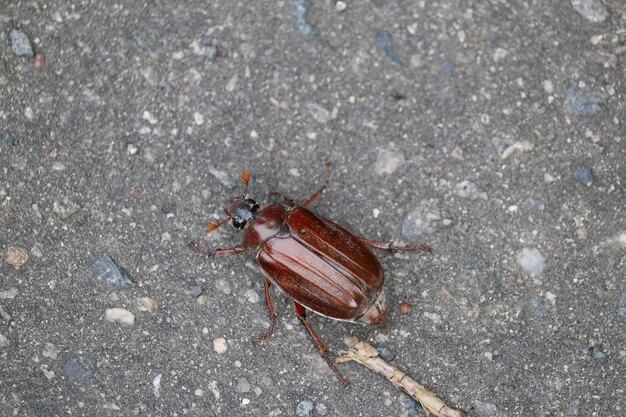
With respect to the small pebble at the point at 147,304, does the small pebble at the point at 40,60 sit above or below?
above

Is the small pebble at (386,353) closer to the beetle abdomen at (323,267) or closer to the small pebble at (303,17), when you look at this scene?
the beetle abdomen at (323,267)

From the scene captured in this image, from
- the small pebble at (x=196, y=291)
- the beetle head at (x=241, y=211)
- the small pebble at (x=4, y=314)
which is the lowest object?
the small pebble at (x=196, y=291)

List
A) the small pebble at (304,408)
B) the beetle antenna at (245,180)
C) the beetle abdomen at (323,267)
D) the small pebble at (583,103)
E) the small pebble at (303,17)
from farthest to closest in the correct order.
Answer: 1. the small pebble at (303,17)
2. the small pebble at (583,103)
3. the small pebble at (304,408)
4. the beetle antenna at (245,180)
5. the beetle abdomen at (323,267)

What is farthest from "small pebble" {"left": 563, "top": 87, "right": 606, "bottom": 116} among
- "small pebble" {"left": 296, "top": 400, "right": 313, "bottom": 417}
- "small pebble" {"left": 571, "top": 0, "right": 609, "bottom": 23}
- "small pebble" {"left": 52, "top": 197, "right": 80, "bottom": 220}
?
"small pebble" {"left": 52, "top": 197, "right": 80, "bottom": 220}

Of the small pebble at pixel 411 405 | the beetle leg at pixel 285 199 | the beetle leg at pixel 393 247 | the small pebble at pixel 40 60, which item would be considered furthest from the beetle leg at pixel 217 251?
the small pebble at pixel 40 60

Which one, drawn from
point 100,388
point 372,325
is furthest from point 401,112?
point 100,388

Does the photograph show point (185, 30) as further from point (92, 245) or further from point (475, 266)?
point (475, 266)

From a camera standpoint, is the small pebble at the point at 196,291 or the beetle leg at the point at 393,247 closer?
the beetle leg at the point at 393,247
